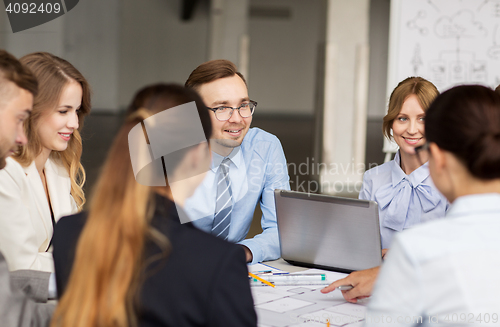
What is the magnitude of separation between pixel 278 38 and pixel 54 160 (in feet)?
54.9

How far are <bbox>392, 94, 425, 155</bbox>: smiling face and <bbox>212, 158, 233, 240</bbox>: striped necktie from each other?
786mm

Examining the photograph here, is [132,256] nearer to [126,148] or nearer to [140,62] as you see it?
[126,148]

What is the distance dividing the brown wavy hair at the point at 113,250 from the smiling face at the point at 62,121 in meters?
1.14

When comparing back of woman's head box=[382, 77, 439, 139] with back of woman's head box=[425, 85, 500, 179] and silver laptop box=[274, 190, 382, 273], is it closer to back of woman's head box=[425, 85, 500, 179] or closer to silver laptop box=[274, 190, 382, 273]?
silver laptop box=[274, 190, 382, 273]

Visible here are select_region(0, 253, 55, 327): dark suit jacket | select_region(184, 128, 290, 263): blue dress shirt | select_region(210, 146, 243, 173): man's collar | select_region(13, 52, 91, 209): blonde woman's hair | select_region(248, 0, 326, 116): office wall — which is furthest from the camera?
select_region(248, 0, 326, 116): office wall

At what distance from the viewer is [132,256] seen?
81 centimetres

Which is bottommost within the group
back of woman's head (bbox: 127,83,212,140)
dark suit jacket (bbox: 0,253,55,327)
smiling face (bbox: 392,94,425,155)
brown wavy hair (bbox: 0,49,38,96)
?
dark suit jacket (bbox: 0,253,55,327)

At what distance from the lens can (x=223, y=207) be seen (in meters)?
2.00

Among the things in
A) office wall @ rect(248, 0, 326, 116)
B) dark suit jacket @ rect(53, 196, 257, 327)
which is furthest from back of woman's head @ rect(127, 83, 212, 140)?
office wall @ rect(248, 0, 326, 116)

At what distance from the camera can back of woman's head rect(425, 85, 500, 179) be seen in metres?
0.84

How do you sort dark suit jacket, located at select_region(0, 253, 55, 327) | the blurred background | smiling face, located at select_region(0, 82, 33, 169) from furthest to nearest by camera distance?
the blurred background, smiling face, located at select_region(0, 82, 33, 169), dark suit jacket, located at select_region(0, 253, 55, 327)

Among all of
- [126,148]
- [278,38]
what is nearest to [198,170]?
[126,148]

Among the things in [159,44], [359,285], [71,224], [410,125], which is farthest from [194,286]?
[159,44]

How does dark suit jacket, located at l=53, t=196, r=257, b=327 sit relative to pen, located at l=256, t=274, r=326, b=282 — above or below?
above
